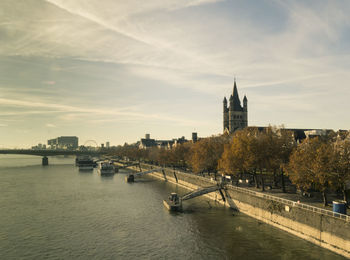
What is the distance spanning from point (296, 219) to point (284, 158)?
22.5 metres

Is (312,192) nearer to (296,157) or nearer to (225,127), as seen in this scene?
(296,157)

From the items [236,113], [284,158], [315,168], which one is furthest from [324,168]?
[236,113]

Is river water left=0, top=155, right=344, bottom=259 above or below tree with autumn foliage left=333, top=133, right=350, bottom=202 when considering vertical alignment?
below

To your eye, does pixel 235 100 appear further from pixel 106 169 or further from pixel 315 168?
pixel 315 168

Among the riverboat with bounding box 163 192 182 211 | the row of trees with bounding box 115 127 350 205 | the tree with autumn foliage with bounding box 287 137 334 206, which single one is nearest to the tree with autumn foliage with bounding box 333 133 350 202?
the row of trees with bounding box 115 127 350 205

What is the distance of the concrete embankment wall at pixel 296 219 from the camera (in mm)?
35844

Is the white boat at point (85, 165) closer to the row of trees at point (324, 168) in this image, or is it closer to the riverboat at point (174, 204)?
the riverboat at point (174, 204)

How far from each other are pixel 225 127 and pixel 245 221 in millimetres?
136821

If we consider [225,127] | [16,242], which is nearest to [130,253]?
[16,242]

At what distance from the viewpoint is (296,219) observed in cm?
4316

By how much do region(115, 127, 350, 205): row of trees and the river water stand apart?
31.6 feet

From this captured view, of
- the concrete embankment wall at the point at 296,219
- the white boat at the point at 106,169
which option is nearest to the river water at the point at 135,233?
the concrete embankment wall at the point at 296,219

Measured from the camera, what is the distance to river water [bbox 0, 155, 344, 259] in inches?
1494

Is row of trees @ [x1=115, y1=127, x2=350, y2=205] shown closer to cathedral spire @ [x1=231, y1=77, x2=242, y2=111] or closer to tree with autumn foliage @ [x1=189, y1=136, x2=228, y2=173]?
tree with autumn foliage @ [x1=189, y1=136, x2=228, y2=173]
